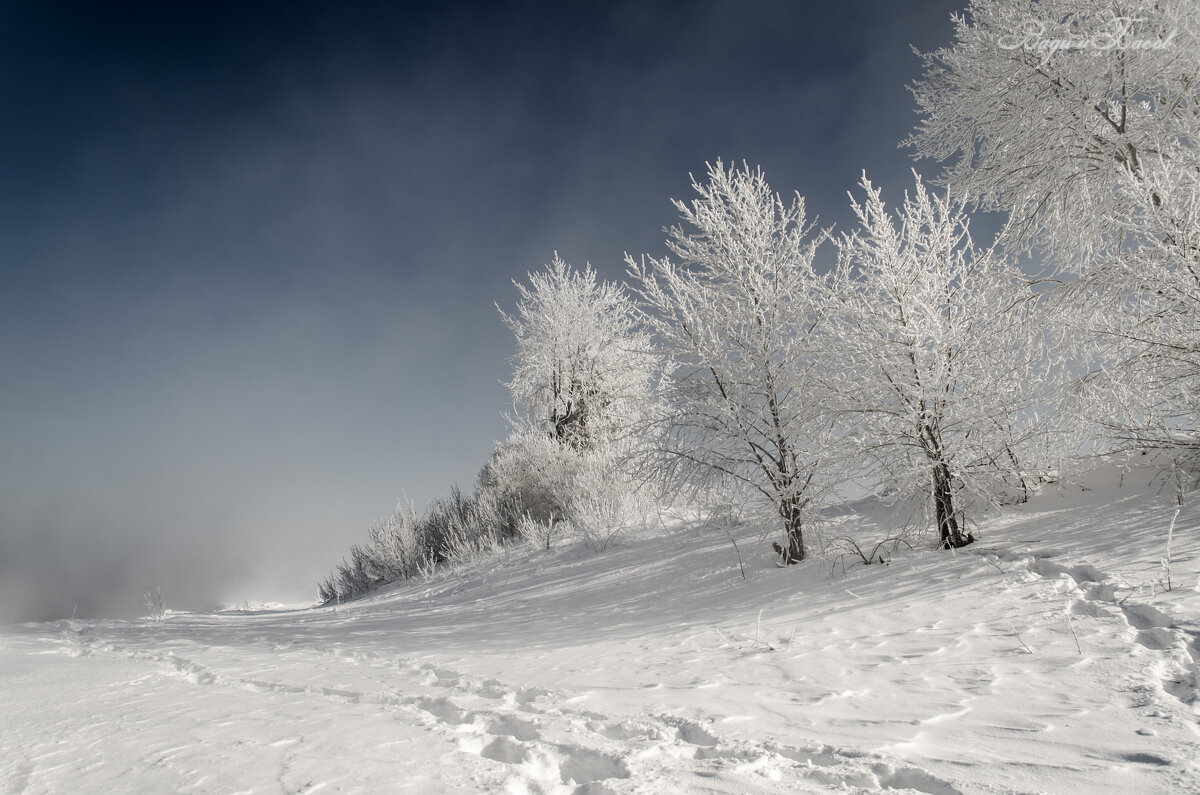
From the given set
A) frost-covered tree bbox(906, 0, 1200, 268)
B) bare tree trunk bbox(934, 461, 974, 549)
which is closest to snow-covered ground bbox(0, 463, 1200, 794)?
bare tree trunk bbox(934, 461, 974, 549)

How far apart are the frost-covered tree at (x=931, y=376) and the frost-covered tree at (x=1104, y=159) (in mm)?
803

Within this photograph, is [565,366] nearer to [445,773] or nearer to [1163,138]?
[1163,138]

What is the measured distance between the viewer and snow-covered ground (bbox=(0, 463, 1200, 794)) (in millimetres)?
1741

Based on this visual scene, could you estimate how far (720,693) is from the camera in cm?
260

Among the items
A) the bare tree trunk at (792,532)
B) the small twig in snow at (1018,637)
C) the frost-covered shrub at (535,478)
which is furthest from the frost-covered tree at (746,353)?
the frost-covered shrub at (535,478)

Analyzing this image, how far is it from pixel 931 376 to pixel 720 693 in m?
4.34

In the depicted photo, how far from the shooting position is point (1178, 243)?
5129 mm

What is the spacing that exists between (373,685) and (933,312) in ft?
18.6

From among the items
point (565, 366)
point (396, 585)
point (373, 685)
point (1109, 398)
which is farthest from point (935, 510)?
point (565, 366)

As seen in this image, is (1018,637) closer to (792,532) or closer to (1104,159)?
(792,532)

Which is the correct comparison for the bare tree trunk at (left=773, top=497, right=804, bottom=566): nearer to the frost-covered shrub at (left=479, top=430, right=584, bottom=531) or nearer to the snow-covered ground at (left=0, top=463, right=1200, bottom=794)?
the snow-covered ground at (left=0, top=463, right=1200, bottom=794)

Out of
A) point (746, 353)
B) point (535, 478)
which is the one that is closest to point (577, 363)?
point (535, 478)

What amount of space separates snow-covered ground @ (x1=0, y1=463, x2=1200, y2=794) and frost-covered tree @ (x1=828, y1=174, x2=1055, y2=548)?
77 cm

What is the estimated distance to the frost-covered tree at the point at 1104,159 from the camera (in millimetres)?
5441
